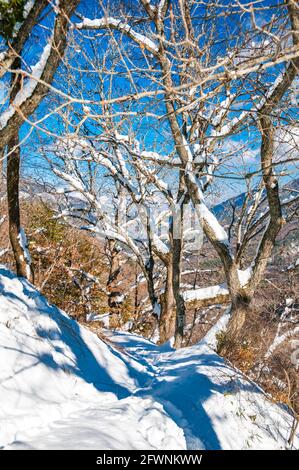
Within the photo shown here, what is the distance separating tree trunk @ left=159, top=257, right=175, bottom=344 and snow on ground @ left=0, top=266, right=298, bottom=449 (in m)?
2.88

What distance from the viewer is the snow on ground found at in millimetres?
2732

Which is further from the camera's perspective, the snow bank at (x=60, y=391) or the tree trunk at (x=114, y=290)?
the tree trunk at (x=114, y=290)

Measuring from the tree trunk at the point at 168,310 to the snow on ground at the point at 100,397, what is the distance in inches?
113

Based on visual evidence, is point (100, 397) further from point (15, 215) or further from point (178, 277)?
point (178, 277)

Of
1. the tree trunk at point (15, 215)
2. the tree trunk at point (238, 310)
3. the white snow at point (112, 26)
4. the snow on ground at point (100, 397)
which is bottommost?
the snow on ground at point (100, 397)

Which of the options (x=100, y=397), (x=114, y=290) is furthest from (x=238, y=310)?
(x=114, y=290)

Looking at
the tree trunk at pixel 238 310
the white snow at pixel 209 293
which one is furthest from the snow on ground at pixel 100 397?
the white snow at pixel 209 293

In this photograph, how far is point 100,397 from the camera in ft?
12.5

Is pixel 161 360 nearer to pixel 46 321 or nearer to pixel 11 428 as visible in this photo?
pixel 46 321

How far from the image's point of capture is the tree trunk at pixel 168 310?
8.45 meters

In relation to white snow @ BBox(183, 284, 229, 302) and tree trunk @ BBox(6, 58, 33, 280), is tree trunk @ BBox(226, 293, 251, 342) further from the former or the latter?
tree trunk @ BBox(6, 58, 33, 280)

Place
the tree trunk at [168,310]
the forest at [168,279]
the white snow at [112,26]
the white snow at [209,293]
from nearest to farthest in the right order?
the forest at [168,279], the white snow at [112,26], the white snow at [209,293], the tree trunk at [168,310]

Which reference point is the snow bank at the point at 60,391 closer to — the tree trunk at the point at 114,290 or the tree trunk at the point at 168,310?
the tree trunk at the point at 168,310
